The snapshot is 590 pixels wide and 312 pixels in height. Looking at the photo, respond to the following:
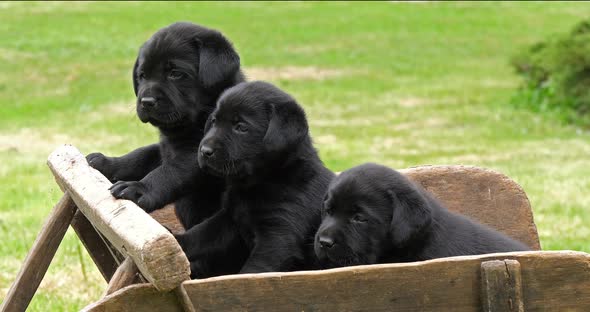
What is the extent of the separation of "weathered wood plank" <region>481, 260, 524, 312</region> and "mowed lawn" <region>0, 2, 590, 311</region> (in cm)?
356

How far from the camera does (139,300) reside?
330 cm

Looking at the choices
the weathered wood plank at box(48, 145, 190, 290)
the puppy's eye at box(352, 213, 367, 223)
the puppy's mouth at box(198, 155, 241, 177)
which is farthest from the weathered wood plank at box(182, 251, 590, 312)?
the puppy's mouth at box(198, 155, 241, 177)

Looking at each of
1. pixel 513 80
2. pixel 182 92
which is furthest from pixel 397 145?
pixel 182 92

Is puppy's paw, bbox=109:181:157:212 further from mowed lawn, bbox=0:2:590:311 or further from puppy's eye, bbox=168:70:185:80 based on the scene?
mowed lawn, bbox=0:2:590:311

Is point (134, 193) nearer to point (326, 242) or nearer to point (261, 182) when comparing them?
point (261, 182)

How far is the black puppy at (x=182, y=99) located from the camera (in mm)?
4284

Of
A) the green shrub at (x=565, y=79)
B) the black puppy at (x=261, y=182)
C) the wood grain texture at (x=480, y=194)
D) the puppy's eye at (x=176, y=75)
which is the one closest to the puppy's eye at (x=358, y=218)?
the black puppy at (x=261, y=182)

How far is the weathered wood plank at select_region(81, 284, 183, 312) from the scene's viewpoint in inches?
129

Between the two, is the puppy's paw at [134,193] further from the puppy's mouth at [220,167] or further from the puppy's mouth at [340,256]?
the puppy's mouth at [340,256]

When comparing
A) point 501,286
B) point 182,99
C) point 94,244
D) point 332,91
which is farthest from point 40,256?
point 332,91

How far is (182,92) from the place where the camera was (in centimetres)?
435

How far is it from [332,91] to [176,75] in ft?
55.3

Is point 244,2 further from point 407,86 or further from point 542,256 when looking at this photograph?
point 542,256

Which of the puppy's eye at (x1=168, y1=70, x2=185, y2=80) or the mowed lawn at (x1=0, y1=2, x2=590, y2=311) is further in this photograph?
the mowed lawn at (x1=0, y1=2, x2=590, y2=311)
